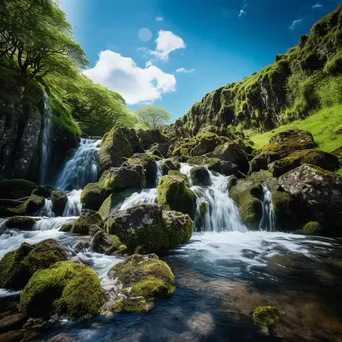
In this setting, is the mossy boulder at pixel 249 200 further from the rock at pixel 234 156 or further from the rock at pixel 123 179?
the rock at pixel 234 156

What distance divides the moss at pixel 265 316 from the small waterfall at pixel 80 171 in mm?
17439

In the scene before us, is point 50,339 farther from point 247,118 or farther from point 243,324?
point 247,118

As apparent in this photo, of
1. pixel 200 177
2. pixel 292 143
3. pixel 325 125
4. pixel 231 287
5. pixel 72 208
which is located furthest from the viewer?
pixel 325 125

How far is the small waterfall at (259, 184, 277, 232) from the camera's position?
11.8 m

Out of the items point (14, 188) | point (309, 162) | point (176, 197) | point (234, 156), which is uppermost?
point (234, 156)

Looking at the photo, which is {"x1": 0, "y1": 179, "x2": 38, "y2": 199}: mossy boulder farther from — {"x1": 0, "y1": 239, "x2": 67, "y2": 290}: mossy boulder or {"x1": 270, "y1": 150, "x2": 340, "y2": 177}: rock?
{"x1": 270, "y1": 150, "x2": 340, "y2": 177}: rock

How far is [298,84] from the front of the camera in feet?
100

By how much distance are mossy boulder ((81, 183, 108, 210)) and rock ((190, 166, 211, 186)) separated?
6.25 meters

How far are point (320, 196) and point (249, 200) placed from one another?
3.31 meters

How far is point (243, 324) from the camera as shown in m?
3.59

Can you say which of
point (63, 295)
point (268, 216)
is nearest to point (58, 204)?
point (63, 295)

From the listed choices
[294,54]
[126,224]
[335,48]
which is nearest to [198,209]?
[126,224]

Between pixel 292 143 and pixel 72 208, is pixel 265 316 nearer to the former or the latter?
pixel 72 208

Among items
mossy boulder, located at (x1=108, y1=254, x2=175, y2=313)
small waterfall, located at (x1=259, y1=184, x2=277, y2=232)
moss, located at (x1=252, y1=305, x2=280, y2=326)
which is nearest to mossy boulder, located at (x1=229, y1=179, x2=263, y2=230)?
small waterfall, located at (x1=259, y1=184, x2=277, y2=232)
